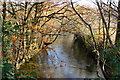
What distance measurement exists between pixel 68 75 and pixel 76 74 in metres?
0.34

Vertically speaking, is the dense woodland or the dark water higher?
the dense woodland

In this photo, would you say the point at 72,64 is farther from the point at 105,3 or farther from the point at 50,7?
the point at 105,3

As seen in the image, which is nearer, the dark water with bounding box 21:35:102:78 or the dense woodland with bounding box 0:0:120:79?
the dense woodland with bounding box 0:0:120:79

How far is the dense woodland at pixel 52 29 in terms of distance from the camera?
1658mm

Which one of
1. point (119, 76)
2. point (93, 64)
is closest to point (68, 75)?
point (93, 64)

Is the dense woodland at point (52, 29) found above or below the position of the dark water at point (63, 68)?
above

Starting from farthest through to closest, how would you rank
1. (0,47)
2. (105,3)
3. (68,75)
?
(68,75), (105,3), (0,47)

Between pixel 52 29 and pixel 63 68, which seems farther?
pixel 52 29

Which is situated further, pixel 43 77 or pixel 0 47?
pixel 43 77

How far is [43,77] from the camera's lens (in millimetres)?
4543

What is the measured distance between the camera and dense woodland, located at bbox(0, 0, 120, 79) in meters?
1.66

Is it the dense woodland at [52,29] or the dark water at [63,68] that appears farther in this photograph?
the dark water at [63,68]

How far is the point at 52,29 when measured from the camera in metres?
5.96

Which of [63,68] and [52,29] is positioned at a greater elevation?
[52,29]
